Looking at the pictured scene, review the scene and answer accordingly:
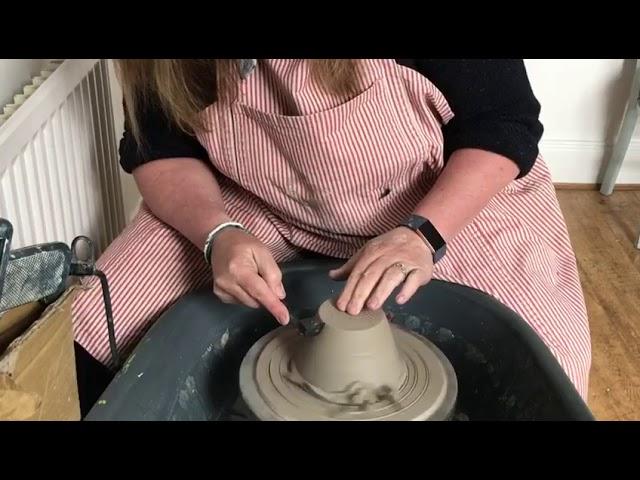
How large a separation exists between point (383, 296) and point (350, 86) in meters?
0.33

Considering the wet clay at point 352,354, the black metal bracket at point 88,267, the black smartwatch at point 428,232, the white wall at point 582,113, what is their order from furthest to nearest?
the white wall at point 582,113, the black smartwatch at point 428,232, the wet clay at point 352,354, the black metal bracket at point 88,267

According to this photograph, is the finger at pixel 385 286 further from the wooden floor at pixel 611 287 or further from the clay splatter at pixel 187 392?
the wooden floor at pixel 611 287

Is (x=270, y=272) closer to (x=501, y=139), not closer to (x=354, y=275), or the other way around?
(x=354, y=275)

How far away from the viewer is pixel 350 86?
111cm

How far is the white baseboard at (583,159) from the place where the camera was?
2488 mm

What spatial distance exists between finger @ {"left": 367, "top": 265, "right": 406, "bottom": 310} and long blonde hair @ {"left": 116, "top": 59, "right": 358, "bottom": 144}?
0.96 ft

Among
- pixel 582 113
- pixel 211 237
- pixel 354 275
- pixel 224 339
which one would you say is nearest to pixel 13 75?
pixel 211 237

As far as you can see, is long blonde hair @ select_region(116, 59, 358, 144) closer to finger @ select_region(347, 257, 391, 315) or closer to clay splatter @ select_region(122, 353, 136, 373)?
finger @ select_region(347, 257, 391, 315)

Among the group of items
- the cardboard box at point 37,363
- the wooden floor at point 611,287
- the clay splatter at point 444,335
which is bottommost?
the wooden floor at point 611,287

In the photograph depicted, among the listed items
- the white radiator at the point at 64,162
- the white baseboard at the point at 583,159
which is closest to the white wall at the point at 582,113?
the white baseboard at the point at 583,159

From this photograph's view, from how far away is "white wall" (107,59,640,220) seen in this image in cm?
237

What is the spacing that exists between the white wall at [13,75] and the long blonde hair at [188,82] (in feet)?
0.72
